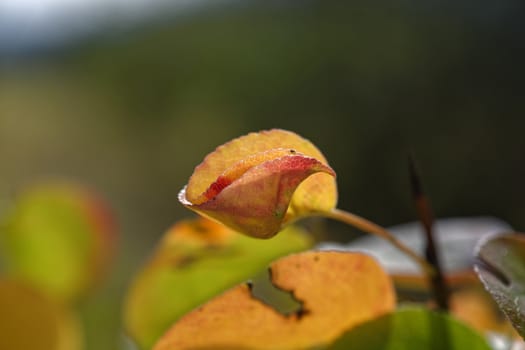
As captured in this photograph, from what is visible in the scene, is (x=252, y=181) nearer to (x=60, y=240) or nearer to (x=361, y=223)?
(x=361, y=223)

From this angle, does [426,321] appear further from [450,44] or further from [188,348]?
[450,44]

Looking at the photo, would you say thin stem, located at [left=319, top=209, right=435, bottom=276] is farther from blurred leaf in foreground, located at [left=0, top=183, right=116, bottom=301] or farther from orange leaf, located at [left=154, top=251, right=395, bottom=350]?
blurred leaf in foreground, located at [left=0, top=183, right=116, bottom=301]

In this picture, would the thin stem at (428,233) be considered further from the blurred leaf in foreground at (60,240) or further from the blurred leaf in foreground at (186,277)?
the blurred leaf in foreground at (60,240)

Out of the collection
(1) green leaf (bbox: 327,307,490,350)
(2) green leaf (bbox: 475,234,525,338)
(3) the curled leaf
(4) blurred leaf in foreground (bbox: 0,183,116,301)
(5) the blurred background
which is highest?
(3) the curled leaf

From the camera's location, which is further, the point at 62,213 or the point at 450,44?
the point at 450,44

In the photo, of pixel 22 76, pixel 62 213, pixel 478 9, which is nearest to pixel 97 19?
pixel 22 76

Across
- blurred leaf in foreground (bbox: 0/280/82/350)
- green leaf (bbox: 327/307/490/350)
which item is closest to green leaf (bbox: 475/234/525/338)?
green leaf (bbox: 327/307/490/350)
